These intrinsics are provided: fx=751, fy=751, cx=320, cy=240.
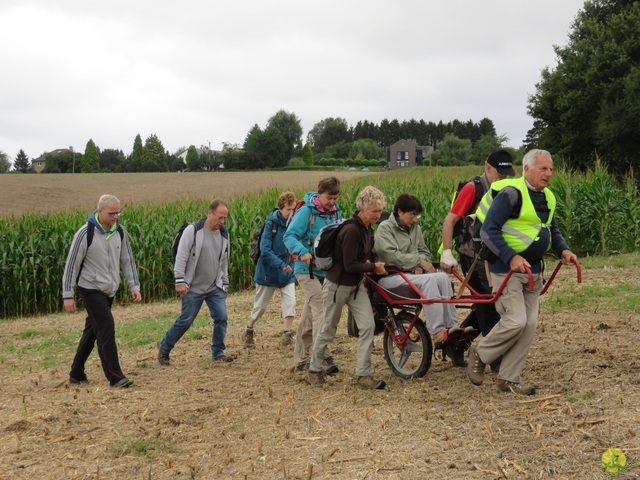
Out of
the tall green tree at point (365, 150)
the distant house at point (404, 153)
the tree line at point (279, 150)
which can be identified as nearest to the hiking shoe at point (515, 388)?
the tree line at point (279, 150)

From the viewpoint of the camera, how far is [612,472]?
4.70 metres

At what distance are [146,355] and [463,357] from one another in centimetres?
439

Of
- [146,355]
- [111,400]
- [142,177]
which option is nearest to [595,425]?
[111,400]

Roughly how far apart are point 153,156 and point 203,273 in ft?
383

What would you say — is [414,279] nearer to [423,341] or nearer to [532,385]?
[423,341]

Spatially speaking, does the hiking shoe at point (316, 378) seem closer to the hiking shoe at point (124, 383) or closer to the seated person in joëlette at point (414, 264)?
the seated person in joëlette at point (414, 264)

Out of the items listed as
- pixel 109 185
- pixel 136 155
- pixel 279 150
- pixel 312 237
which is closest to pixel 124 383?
pixel 312 237

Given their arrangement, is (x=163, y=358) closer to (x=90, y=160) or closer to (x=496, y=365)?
(x=496, y=365)

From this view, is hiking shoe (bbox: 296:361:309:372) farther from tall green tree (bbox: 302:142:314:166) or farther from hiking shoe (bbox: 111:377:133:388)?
tall green tree (bbox: 302:142:314:166)

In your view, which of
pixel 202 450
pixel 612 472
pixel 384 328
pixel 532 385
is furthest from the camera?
pixel 384 328

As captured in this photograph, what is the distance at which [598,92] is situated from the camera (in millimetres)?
38656

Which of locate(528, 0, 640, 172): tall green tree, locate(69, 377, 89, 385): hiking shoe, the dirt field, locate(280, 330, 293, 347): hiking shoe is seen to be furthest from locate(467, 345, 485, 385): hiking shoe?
locate(528, 0, 640, 172): tall green tree

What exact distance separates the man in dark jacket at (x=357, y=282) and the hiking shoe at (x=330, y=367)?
0.44 metres

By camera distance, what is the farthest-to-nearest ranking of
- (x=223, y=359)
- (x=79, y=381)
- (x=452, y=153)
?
(x=452, y=153), (x=223, y=359), (x=79, y=381)
